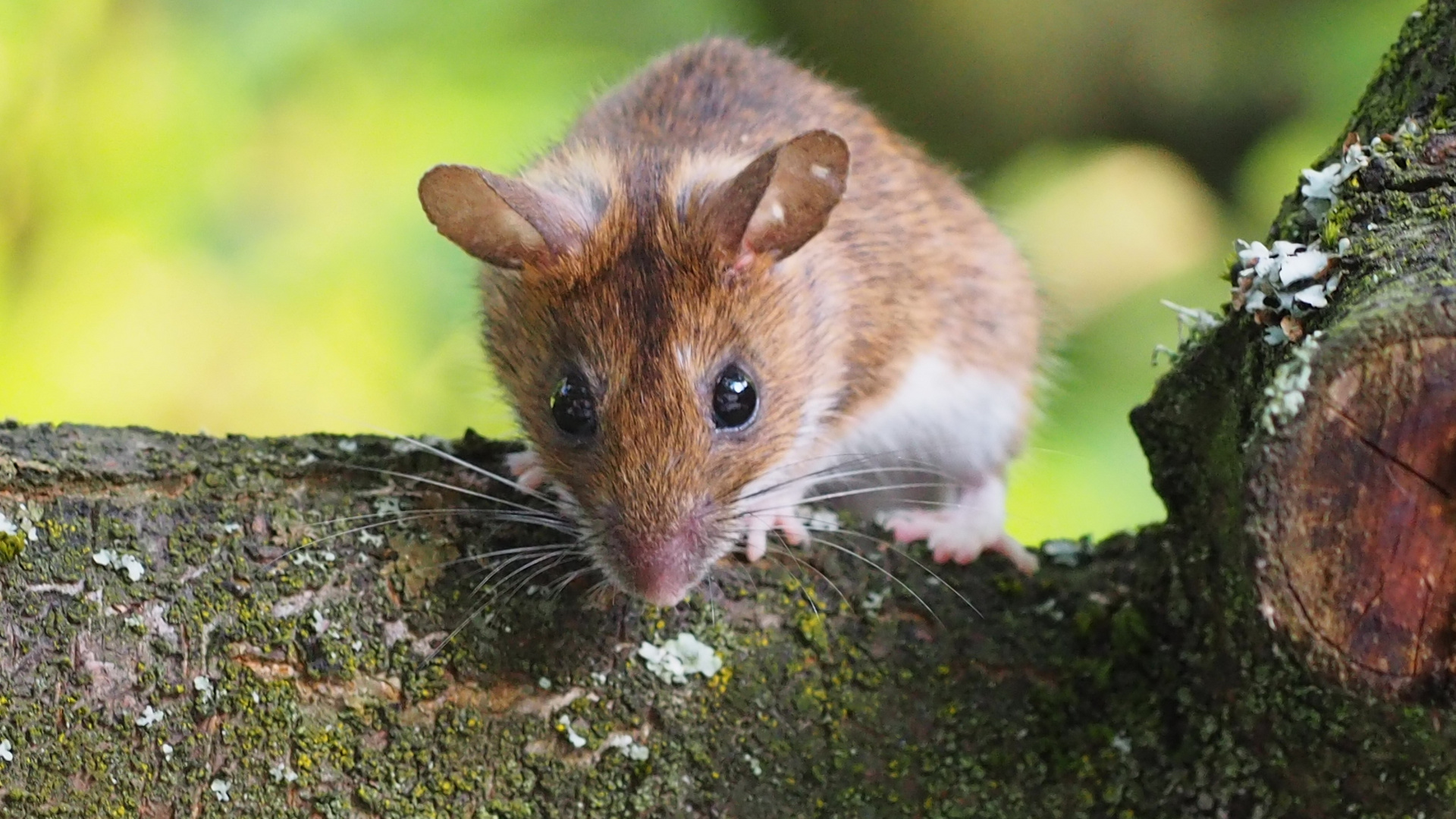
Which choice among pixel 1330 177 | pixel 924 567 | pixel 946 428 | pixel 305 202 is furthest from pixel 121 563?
pixel 305 202

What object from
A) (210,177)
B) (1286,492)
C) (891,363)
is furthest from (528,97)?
(1286,492)

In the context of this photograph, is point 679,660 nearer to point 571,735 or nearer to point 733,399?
point 571,735

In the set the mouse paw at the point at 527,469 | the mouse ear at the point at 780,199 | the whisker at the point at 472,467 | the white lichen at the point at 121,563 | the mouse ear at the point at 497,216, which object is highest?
the mouse ear at the point at 780,199

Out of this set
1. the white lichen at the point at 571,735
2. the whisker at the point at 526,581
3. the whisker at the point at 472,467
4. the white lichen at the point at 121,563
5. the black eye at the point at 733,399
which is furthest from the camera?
the black eye at the point at 733,399

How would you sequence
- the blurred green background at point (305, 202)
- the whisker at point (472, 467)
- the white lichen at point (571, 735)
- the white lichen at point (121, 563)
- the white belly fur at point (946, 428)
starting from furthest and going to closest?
the blurred green background at point (305, 202) < the white belly fur at point (946, 428) < the whisker at point (472, 467) < the white lichen at point (571, 735) < the white lichen at point (121, 563)

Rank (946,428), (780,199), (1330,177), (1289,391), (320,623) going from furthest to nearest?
1. (946,428)
2. (780,199)
3. (320,623)
4. (1330,177)
5. (1289,391)

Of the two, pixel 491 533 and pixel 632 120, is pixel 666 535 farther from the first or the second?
pixel 632 120

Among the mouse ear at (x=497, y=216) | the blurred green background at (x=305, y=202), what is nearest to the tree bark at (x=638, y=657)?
the mouse ear at (x=497, y=216)

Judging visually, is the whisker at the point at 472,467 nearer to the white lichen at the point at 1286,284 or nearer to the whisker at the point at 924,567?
the whisker at the point at 924,567
